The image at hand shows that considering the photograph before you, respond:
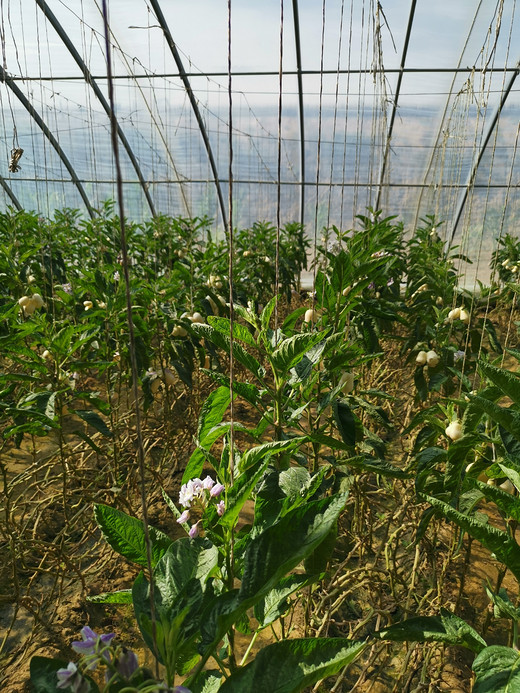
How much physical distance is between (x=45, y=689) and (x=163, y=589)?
176 millimetres

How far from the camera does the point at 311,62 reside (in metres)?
6.55

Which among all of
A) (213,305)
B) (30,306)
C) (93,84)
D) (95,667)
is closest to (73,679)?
(95,667)

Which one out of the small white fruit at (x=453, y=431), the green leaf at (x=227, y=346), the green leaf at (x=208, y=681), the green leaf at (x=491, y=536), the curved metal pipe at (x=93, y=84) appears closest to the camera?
the green leaf at (x=208, y=681)

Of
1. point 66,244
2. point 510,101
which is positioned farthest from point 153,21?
point 510,101

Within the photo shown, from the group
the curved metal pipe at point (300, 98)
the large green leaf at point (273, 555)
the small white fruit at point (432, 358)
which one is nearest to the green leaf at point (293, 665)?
the large green leaf at point (273, 555)

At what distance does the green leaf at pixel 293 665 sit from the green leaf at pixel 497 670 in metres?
0.33

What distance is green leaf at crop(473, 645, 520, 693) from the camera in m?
0.81

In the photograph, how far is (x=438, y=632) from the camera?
0.95 m

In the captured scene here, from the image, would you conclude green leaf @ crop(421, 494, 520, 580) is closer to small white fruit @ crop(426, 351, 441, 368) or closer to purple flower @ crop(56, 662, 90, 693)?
purple flower @ crop(56, 662, 90, 693)

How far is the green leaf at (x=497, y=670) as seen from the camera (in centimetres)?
81

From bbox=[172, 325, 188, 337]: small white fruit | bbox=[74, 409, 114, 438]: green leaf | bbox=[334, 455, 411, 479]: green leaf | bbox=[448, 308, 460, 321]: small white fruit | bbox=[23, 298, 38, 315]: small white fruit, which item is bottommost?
bbox=[74, 409, 114, 438]: green leaf

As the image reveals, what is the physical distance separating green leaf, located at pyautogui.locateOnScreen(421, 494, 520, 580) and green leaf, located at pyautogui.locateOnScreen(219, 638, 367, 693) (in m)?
0.31

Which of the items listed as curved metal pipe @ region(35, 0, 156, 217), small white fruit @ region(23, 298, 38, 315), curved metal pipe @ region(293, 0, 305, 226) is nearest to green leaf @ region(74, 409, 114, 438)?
small white fruit @ region(23, 298, 38, 315)

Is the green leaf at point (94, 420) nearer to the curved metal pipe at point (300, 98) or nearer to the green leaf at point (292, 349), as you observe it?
the green leaf at point (292, 349)
